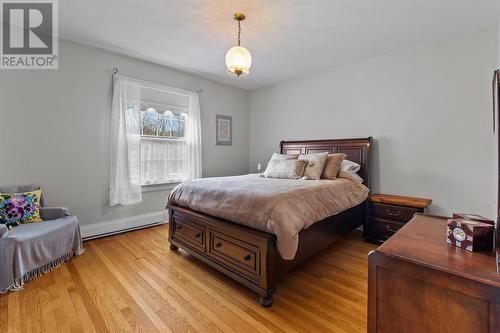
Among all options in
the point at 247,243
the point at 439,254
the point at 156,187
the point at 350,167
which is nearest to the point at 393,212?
the point at 350,167

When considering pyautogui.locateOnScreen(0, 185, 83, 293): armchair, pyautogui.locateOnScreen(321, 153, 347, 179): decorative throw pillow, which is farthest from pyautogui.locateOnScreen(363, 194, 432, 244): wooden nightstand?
pyautogui.locateOnScreen(0, 185, 83, 293): armchair

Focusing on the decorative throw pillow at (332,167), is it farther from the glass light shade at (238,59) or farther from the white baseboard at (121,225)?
the white baseboard at (121,225)

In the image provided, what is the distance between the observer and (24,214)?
2.40 meters

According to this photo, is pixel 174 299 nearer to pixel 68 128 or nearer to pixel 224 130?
pixel 68 128

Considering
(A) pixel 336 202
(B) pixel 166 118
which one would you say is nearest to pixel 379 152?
(A) pixel 336 202

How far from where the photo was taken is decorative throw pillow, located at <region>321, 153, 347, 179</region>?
3.11 m

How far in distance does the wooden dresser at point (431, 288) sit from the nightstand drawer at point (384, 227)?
205 cm

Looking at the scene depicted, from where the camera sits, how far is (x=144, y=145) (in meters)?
3.63

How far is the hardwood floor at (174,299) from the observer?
1574mm

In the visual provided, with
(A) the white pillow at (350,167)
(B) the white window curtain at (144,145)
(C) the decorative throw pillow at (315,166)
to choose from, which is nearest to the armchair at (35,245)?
(B) the white window curtain at (144,145)

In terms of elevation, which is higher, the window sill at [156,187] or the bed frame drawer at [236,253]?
the window sill at [156,187]

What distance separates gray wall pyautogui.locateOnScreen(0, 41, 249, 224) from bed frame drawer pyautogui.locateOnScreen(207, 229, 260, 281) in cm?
200

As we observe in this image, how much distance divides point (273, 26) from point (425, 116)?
2241 mm

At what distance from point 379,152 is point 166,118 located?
3.39m
